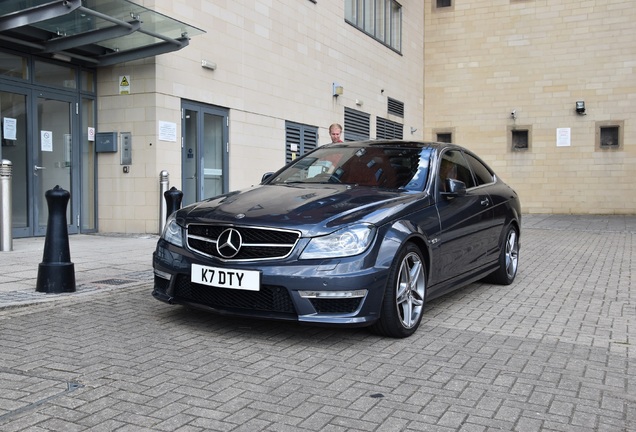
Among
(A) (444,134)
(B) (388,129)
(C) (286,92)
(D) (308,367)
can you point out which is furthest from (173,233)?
(A) (444,134)

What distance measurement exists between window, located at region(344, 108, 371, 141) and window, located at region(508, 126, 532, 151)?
600 cm

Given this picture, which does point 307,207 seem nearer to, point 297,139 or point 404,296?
point 404,296

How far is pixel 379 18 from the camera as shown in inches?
827

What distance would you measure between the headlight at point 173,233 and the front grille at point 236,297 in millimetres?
306

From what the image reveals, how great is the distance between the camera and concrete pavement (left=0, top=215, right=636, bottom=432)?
3.12 metres

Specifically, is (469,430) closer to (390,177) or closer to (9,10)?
(390,177)

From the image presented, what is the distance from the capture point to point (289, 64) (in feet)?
50.3

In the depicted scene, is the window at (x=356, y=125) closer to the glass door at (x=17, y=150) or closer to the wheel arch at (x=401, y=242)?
the glass door at (x=17, y=150)

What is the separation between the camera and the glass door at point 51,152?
1074 centimetres

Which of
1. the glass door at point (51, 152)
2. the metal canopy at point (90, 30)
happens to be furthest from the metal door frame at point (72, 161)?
the metal canopy at point (90, 30)

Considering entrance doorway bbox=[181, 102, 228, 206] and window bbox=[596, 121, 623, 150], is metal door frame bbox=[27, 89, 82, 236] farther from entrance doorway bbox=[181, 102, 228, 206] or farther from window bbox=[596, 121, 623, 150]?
window bbox=[596, 121, 623, 150]

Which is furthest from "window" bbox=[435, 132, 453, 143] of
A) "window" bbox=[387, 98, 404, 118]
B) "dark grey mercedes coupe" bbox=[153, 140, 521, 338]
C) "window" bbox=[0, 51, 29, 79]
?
"dark grey mercedes coupe" bbox=[153, 140, 521, 338]

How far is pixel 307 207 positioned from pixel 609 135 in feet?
65.2

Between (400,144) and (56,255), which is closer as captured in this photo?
(56,255)
